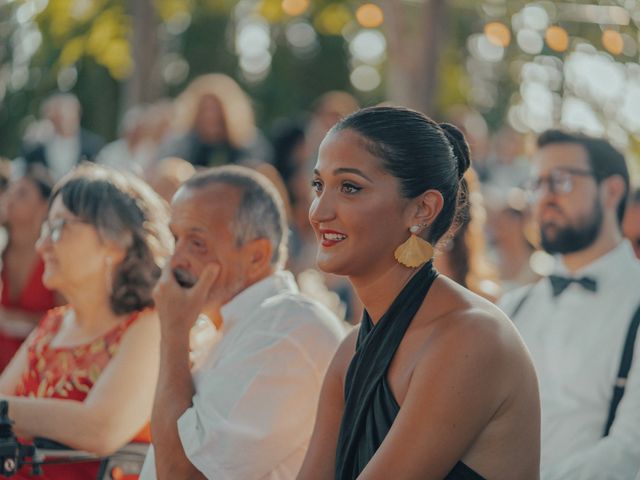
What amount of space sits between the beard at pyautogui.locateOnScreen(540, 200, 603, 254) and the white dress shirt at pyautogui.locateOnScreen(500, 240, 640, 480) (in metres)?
0.11

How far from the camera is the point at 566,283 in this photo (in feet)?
17.6

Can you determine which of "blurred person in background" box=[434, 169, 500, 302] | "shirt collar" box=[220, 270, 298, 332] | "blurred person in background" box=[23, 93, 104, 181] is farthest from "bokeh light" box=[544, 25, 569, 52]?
"shirt collar" box=[220, 270, 298, 332]

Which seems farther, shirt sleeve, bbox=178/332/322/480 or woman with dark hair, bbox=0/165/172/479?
woman with dark hair, bbox=0/165/172/479

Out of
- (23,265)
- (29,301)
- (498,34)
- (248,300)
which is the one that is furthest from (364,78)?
(248,300)

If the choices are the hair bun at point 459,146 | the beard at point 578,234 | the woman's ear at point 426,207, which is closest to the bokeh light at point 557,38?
the beard at point 578,234

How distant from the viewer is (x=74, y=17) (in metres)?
12.1

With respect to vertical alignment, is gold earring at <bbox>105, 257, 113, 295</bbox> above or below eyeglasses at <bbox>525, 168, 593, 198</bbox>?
above

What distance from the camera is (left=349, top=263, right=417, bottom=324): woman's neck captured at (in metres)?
3.55

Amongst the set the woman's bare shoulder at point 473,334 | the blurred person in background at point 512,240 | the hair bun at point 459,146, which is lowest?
the blurred person in background at point 512,240

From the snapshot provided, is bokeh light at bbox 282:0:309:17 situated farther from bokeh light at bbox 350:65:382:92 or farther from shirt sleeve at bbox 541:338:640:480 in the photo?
bokeh light at bbox 350:65:382:92

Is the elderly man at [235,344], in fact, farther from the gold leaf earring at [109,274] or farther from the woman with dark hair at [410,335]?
the gold leaf earring at [109,274]

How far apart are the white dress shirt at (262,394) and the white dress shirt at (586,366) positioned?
3.18ft

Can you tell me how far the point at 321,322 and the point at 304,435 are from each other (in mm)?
391

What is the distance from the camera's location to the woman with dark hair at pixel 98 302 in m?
4.85
